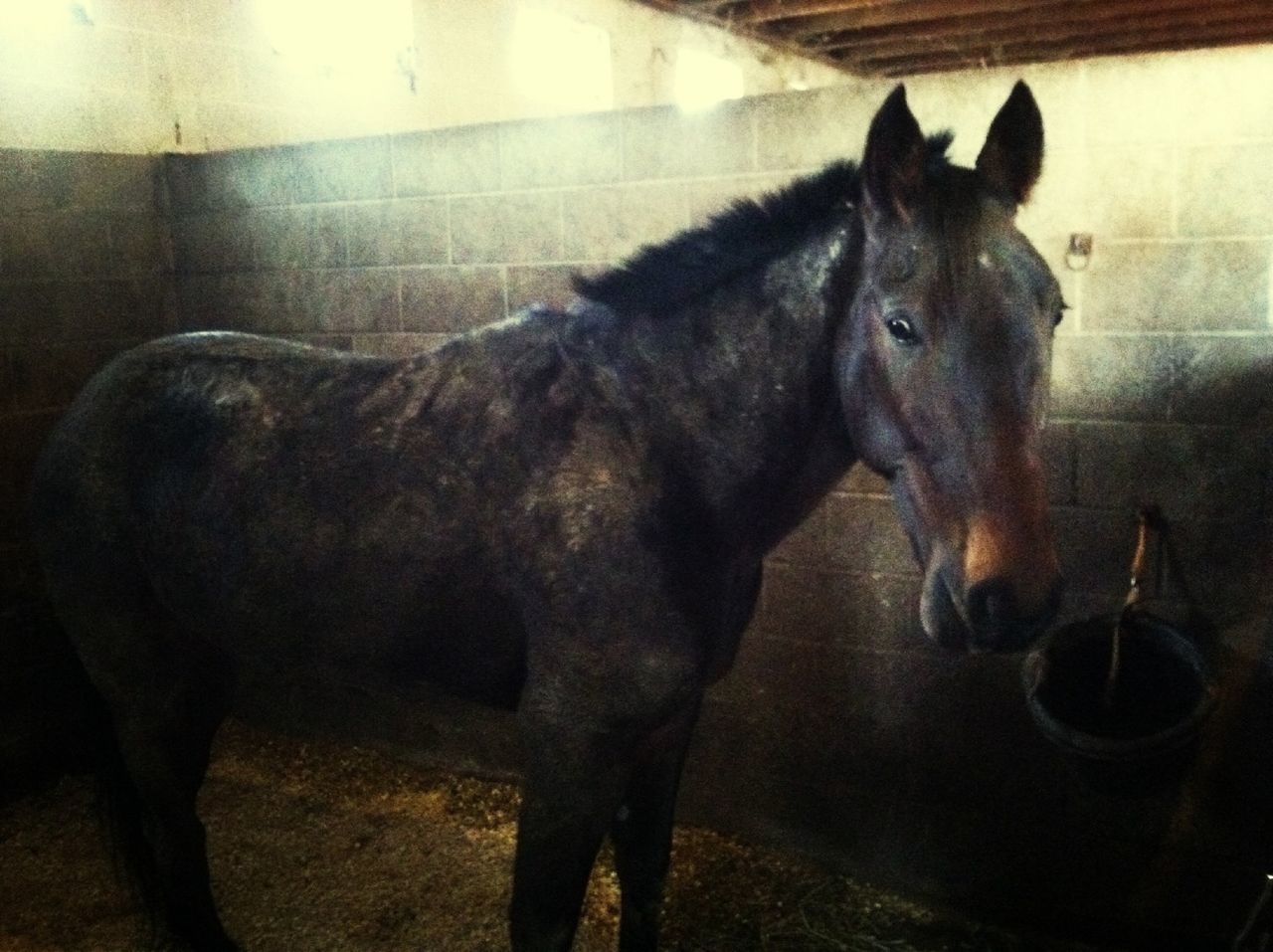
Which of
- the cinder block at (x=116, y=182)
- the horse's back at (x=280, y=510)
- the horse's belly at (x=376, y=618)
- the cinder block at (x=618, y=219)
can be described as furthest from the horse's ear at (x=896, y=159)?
the cinder block at (x=116, y=182)

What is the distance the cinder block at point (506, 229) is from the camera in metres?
3.04

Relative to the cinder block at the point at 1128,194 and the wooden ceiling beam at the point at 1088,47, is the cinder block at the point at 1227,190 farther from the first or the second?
the wooden ceiling beam at the point at 1088,47

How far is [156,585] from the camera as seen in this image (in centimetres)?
215

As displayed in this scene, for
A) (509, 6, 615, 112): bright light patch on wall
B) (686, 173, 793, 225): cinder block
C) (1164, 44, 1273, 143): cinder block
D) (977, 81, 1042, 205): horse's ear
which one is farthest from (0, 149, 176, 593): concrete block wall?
(509, 6, 615, 112): bright light patch on wall

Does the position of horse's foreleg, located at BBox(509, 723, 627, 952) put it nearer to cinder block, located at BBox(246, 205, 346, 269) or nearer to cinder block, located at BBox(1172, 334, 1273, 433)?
cinder block, located at BBox(1172, 334, 1273, 433)

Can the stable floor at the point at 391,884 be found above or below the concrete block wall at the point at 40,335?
below

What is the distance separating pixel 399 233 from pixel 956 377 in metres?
2.44

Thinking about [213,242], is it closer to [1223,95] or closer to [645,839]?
A: [645,839]

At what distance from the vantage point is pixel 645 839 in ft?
7.14

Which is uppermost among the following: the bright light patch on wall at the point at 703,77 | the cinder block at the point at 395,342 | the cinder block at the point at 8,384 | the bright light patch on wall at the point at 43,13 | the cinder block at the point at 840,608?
the bright light patch on wall at the point at 703,77

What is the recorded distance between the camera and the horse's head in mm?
1352

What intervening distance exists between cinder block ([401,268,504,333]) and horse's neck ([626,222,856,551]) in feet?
4.97

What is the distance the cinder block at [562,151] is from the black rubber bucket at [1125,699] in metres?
1.82

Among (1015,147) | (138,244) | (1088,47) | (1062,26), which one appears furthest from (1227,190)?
(1088,47)
